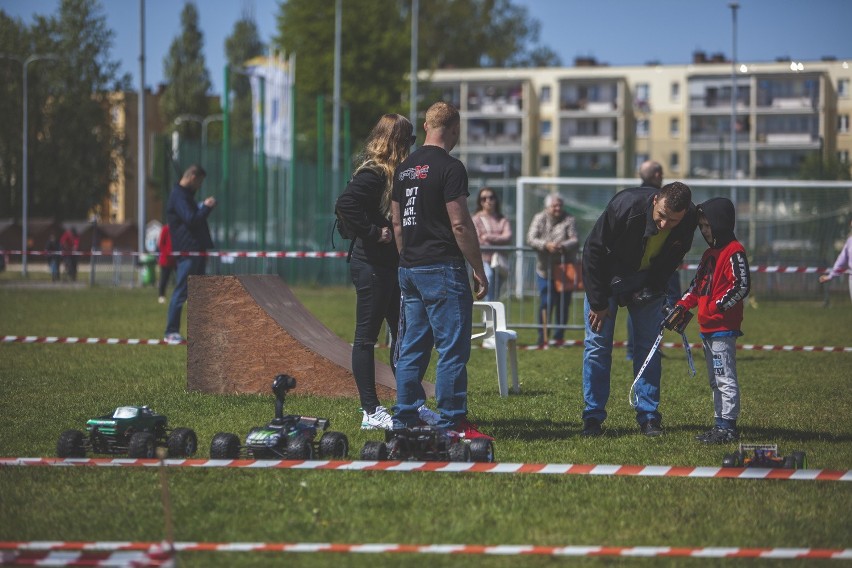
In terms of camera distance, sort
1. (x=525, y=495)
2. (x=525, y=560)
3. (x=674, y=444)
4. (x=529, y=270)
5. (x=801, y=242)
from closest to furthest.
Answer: (x=525, y=560), (x=525, y=495), (x=674, y=444), (x=529, y=270), (x=801, y=242)

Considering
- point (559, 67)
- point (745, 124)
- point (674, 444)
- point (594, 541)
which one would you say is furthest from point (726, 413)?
point (559, 67)

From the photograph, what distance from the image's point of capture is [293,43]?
56.3 metres

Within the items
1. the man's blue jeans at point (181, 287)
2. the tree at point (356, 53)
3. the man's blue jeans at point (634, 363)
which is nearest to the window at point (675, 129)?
the tree at point (356, 53)

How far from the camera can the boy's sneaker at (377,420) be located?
26.8 feet

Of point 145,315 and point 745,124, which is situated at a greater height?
point 745,124

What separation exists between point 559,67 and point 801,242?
6978 centimetres

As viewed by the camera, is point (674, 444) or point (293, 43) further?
point (293, 43)

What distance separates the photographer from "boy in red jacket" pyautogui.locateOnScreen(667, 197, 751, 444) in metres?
7.82

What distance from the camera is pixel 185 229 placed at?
14820mm

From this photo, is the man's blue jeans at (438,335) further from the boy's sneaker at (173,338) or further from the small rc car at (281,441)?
the boy's sneaker at (173,338)

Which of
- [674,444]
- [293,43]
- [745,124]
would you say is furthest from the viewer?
[745,124]

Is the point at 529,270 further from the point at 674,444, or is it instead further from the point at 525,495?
the point at 525,495

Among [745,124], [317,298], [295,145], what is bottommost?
[317,298]

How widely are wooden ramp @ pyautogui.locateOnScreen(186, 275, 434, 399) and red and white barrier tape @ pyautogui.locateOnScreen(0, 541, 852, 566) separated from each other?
4.50m
